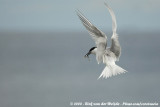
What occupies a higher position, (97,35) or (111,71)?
(97,35)

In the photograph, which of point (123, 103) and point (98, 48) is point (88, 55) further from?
point (123, 103)

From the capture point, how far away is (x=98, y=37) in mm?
2057

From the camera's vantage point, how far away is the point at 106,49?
212 centimetres

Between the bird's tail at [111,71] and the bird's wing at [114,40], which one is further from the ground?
the bird's wing at [114,40]

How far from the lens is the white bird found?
2020 mm

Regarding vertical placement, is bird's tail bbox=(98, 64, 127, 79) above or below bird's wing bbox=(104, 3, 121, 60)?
below

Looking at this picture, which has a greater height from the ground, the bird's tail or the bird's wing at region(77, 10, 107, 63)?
the bird's wing at region(77, 10, 107, 63)

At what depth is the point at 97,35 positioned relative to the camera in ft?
6.72

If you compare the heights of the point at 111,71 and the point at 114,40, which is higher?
the point at 114,40

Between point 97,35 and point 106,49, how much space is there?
0.12 meters

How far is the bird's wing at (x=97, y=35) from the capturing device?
6.57 ft

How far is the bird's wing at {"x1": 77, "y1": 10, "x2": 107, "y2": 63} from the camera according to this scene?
6.57ft

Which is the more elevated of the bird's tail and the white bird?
the white bird

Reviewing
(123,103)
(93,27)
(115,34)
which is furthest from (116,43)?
(123,103)
